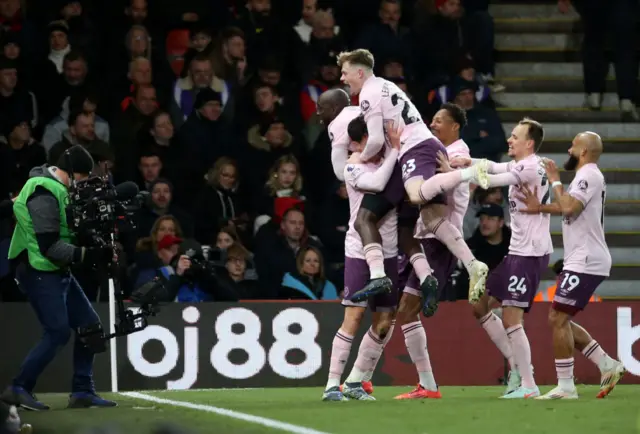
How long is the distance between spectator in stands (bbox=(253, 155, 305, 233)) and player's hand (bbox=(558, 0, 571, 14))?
19.0 ft

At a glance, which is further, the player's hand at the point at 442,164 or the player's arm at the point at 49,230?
the player's hand at the point at 442,164

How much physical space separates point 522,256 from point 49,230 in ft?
12.6

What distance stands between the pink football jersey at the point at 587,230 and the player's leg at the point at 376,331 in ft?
4.97

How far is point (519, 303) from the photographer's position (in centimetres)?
1160

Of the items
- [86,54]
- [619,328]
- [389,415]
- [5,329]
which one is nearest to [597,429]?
[389,415]

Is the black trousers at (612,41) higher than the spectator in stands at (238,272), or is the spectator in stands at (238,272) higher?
the black trousers at (612,41)

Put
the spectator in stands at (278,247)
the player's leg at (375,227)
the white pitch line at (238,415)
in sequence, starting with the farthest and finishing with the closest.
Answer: the spectator in stands at (278,247) < the player's leg at (375,227) < the white pitch line at (238,415)

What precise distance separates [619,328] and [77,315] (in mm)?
5931

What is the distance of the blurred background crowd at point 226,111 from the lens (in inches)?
583

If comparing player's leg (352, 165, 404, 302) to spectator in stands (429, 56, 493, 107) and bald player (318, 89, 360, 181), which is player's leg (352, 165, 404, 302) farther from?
spectator in stands (429, 56, 493, 107)

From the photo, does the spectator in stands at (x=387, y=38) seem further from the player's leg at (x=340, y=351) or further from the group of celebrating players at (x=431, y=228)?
the player's leg at (x=340, y=351)

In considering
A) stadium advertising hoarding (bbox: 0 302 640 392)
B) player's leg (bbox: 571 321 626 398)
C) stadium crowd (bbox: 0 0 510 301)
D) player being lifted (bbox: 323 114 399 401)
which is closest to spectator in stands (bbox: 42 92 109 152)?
stadium crowd (bbox: 0 0 510 301)

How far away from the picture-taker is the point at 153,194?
1488 cm

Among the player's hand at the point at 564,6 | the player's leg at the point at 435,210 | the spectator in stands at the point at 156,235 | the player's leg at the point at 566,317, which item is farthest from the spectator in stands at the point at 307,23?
the player's leg at the point at 566,317
